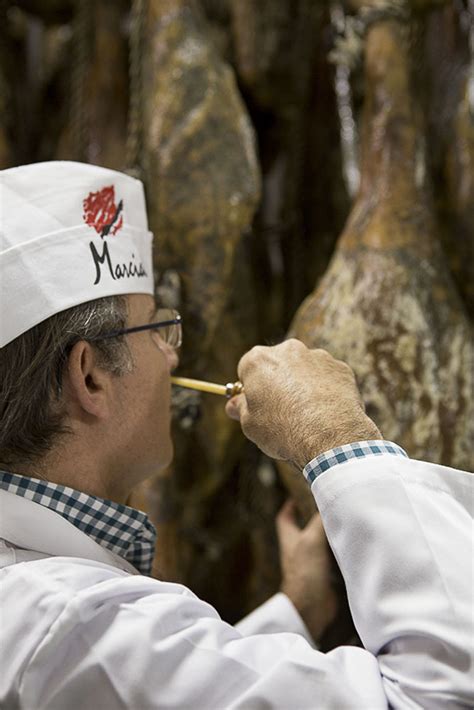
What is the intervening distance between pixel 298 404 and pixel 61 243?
0.39 meters

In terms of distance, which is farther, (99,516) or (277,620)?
(277,620)

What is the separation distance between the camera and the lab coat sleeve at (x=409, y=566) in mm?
714

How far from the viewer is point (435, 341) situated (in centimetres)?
128

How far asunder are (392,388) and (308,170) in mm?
749

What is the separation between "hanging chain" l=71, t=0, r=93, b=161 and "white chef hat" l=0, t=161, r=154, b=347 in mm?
503

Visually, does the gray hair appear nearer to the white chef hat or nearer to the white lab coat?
the white chef hat

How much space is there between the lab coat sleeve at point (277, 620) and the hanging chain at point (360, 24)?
949 mm

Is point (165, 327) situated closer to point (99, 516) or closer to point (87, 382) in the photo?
point (87, 382)

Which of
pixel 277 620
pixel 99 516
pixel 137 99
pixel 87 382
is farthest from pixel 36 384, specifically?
pixel 137 99

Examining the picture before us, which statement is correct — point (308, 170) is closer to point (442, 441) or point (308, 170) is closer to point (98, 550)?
point (442, 441)

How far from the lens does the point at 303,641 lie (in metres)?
0.81

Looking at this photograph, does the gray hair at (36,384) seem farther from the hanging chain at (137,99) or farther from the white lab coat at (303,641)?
the hanging chain at (137,99)

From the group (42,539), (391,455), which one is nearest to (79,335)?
(42,539)

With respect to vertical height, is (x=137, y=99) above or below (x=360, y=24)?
below
